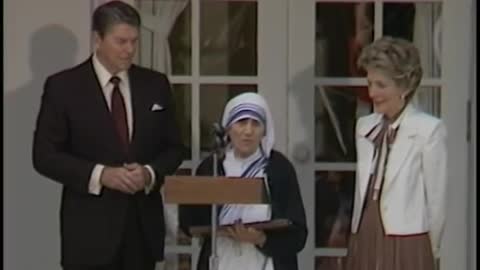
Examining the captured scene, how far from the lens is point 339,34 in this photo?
7.48 metres

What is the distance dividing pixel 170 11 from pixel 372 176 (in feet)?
5.71

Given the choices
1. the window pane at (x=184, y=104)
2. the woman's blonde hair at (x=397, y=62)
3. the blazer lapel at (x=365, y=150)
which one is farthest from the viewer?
the window pane at (x=184, y=104)

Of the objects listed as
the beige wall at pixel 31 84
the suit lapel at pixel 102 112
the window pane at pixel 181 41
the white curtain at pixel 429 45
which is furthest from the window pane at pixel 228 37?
the suit lapel at pixel 102 112

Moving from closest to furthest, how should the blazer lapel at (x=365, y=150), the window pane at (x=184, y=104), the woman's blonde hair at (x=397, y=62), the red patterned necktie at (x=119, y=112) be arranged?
1. the woman's blonde hair at (x=397, y=62)
2. the blazer lapel at (x=365, y=150)
3. the red patterned necktie at (x=119, y=112)
4. the window pane at (x=184, y=104)

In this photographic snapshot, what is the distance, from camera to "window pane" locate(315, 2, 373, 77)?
7.46 meters

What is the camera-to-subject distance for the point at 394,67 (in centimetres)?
596

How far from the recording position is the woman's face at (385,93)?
5.97 m

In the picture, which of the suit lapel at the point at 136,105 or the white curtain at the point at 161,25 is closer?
the suit lapel at the point at 136,105

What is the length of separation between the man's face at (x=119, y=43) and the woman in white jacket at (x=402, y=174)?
2.66 ft

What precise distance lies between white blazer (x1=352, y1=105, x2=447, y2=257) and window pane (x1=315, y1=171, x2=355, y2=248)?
1444 millimetres

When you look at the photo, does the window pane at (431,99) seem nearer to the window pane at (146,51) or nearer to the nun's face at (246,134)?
the window pane at (146,51)

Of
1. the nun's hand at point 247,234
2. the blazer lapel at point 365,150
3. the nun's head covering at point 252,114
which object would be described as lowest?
the nun's hand at point 247,234

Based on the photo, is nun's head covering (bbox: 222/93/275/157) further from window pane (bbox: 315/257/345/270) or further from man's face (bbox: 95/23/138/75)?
window pane (bbox: 315/257/345/270)

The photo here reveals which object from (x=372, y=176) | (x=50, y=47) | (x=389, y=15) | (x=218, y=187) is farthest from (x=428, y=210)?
(x=50, y=47)
